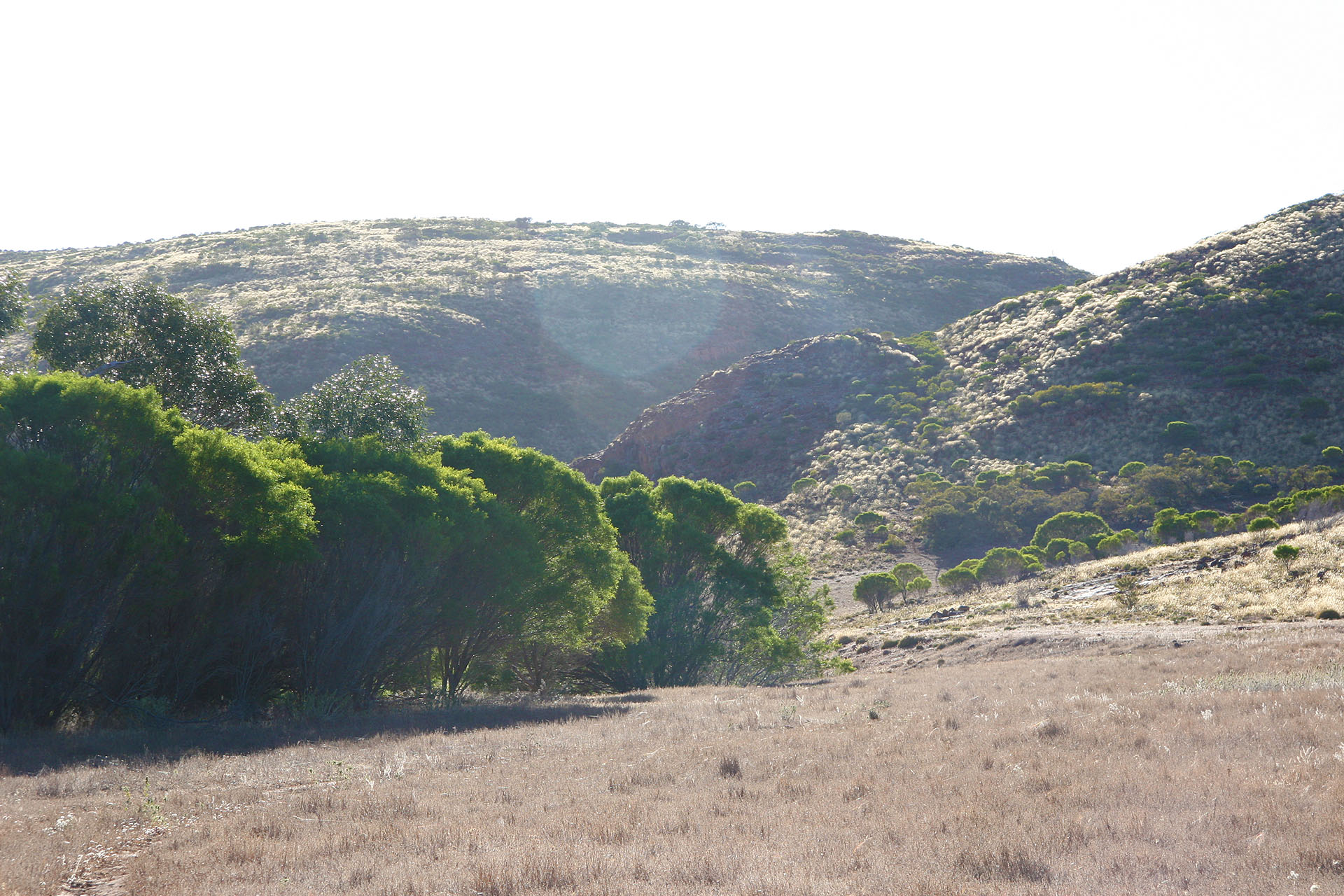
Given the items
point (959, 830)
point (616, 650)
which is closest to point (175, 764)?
point (959, 830)

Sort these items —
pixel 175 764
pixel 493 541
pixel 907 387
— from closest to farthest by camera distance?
pixel 175 764 < pixel 493 541 < pixel 907 387

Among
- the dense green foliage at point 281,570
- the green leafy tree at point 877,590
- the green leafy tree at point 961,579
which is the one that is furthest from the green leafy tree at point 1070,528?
the dense green foliage at point 281,570

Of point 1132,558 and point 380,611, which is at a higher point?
point 380,611

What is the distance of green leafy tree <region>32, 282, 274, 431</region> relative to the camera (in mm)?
24453

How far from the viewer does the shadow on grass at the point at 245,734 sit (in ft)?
39.4

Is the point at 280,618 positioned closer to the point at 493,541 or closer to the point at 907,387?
the point at 493,541

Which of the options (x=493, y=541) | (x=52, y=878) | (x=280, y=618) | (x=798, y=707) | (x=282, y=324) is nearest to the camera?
(x=52, y=878)

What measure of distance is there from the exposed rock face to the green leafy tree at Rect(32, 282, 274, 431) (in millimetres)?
44979

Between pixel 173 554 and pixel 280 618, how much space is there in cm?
359

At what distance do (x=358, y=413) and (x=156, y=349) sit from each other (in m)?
6.55

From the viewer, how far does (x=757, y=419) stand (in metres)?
76.2

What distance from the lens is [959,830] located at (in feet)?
23.2

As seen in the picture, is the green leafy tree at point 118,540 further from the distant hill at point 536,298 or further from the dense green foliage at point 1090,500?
the distant hill at point 536,298

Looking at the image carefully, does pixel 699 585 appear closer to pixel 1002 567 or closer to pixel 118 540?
pixel 118 540
